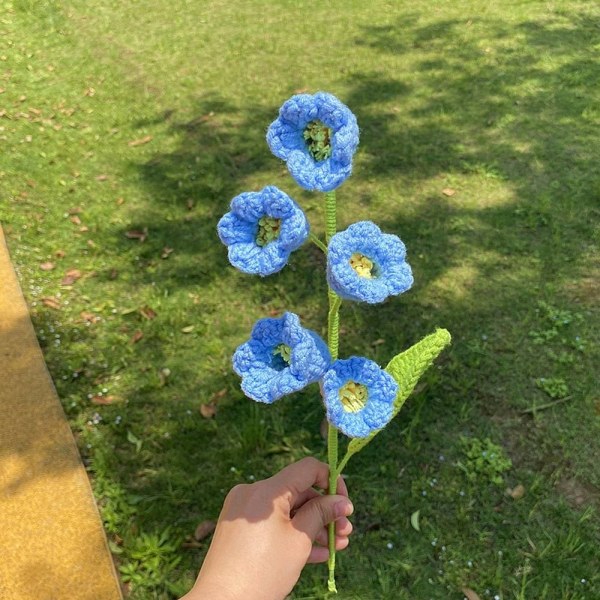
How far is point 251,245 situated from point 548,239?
3.02 m

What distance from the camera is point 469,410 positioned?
2992 mm

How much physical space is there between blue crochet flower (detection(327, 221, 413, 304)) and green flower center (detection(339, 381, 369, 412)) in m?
0.24

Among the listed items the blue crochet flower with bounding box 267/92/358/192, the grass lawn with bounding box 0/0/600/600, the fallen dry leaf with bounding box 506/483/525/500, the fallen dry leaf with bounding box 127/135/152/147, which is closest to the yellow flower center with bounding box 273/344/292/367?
the blue crochet flower with bounding box 267/92/358/192

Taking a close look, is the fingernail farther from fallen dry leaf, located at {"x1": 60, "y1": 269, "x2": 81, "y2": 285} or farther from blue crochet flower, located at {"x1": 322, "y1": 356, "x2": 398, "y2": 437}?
fallen dry leaf, located at {"x1": 60, "y1": 269, "x2": 81, "y2": 285}

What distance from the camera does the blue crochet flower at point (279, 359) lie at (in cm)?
126

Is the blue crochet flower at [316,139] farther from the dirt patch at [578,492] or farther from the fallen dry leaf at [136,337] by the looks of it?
the fallen dry leaf at [136,337]

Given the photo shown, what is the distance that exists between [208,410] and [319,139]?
212cm

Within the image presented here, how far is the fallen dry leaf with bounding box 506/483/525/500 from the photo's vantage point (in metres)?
2.70

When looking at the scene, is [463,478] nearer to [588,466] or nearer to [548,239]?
[588,466]

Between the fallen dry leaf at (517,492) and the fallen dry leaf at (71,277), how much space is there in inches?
110

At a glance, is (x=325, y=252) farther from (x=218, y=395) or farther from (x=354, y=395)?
(x=218, y=395)

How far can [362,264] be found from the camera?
1.28 metres

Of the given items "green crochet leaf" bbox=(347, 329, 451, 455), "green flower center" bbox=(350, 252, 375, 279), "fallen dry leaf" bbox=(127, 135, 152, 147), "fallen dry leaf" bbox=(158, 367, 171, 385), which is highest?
"green flower center" bbox=(350, 252, 375, 279)

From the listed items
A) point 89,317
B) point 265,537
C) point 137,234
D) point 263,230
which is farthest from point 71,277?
point 263,230
